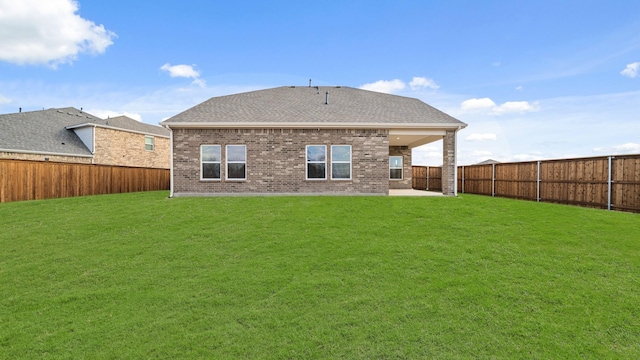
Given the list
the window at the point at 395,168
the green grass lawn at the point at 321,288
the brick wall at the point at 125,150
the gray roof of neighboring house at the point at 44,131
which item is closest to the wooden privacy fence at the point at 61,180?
the green grass lawn at the point at 321,288

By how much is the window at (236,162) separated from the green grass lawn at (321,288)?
17.7 feet

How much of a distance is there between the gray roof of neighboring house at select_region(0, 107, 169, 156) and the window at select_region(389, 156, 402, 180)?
21596mm

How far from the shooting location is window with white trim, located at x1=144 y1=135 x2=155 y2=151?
2736cm

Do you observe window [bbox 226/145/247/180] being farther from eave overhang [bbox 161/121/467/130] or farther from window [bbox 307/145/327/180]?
window [bbox 307/145/327/180]

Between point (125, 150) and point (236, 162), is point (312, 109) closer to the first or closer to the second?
point (236, 162)

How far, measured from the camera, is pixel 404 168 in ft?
68.5

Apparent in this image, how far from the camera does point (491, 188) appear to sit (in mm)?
18141

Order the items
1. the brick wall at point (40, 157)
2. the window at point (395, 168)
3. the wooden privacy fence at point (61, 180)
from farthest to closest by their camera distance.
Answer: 1. the window at point (395, 168)
2. the brick wall at point (40, 157)
3. the wooden privacy fence at point (61, 180)

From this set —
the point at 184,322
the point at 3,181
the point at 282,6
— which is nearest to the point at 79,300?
the point at 184,322

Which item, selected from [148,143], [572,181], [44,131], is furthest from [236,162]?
[44,131]

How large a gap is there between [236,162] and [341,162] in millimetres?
5003

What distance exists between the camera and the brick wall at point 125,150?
24.0m

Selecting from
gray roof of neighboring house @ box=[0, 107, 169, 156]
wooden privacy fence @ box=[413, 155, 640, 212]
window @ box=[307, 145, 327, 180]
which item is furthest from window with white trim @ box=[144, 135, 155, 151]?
wooden privacy fence @ box=[413, 155, 640, 212]

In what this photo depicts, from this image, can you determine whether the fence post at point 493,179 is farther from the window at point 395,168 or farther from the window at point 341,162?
the window at point 341,162
